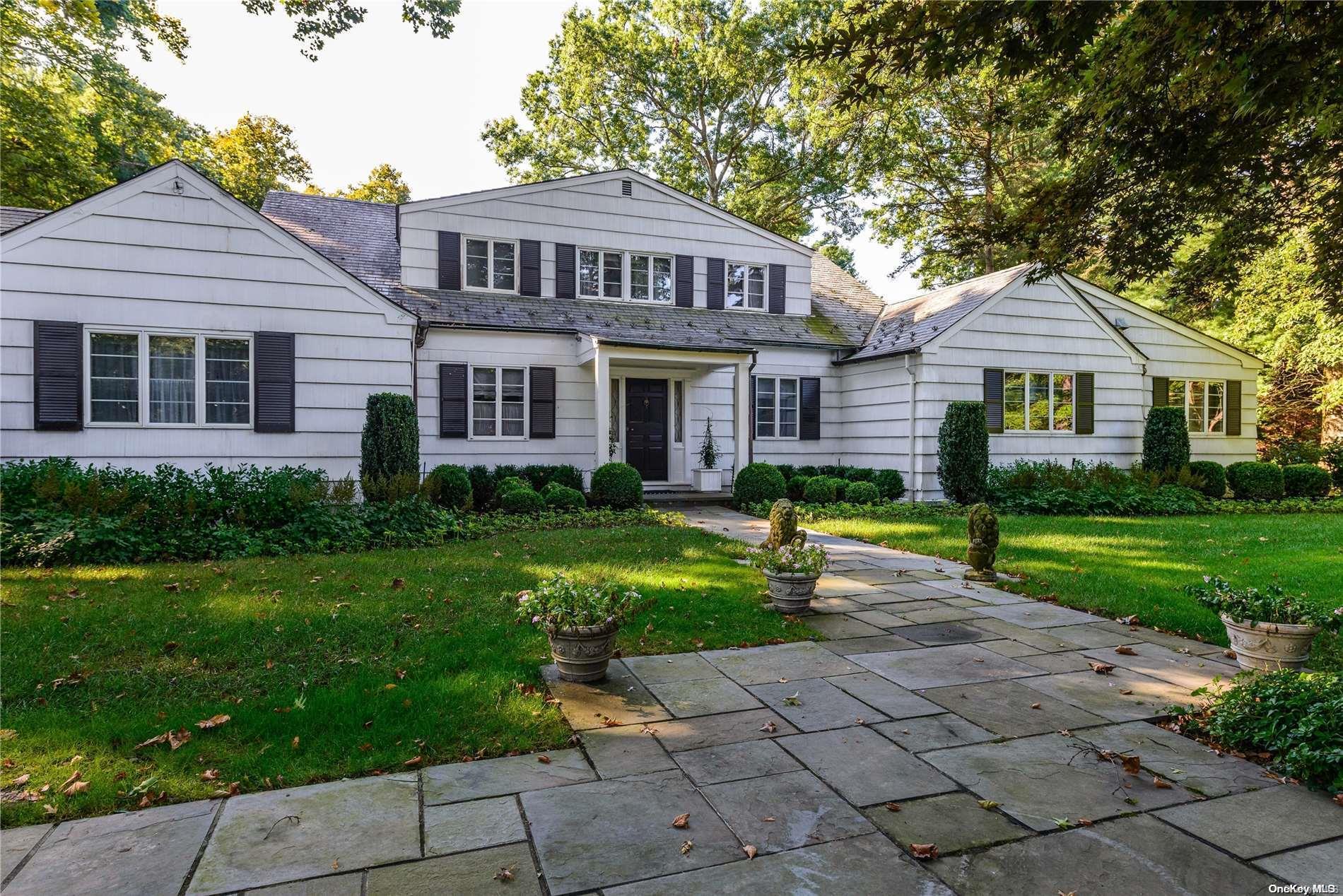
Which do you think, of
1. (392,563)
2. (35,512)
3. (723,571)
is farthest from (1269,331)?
(35,512)

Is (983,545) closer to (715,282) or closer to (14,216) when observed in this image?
(715,282)

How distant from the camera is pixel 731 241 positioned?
55.6 ft

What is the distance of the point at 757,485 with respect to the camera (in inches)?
554

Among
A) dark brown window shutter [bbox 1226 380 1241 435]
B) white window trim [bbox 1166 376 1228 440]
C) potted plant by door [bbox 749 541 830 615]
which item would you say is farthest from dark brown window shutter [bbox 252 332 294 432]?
dark brown window shutter [bbox 1226 380 1241 435]

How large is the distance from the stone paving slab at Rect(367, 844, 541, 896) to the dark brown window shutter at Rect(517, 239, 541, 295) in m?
13.7

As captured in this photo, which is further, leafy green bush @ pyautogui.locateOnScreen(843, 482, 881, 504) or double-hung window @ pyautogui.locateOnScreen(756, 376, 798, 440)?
double-hung window @ pyautogui.locateOnScreen(756, 376, 798, 440)

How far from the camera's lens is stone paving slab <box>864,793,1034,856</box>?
8.98 feet

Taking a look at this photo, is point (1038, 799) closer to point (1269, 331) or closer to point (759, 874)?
point (759, 874)

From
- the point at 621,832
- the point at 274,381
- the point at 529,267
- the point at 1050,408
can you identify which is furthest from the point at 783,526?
the point at 1050,408

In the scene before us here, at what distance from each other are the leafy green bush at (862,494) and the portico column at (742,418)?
2.17m

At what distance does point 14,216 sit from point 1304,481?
26.8 metres

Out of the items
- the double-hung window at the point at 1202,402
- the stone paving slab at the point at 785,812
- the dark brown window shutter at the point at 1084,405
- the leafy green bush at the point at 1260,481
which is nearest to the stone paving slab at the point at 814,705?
the stone paving slab at the point at 785,812

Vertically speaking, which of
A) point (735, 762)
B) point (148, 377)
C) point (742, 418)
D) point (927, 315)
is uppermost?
point (927, 315)

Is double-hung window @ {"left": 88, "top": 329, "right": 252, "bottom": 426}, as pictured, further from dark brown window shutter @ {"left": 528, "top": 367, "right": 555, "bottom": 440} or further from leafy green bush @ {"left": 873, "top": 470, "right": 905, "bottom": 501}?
leafy green bush @ {"left": 873, "top": 470, "right": 905, "bottom": 501}
